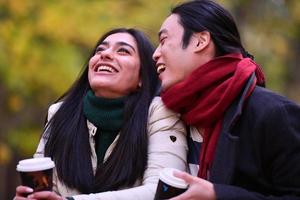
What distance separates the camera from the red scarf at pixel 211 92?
2918mm

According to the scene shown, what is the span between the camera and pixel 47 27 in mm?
7770

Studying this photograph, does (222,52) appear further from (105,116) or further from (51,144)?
(51,144)

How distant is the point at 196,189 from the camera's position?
8.84ft

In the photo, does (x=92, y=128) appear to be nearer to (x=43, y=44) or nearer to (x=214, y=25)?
(x=214, y=25)

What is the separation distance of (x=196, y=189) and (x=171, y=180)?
0.38 ft

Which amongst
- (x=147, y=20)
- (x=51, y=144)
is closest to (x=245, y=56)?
(x=51, y=144)

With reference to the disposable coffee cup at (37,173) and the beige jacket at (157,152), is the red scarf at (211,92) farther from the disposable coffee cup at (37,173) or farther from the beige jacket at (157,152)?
the disposable coffee cup at (37,173)

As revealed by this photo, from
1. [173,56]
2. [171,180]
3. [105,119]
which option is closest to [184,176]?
[171,180]

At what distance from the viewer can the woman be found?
3.23 metres

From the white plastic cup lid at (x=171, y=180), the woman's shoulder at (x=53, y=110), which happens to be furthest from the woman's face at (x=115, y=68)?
the white plastic cup lid at (x=171, y=180)

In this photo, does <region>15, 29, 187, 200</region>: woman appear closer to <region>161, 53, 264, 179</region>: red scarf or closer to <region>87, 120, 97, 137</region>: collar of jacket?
<region>87, 120, 97, 137</region>: collar of jacket

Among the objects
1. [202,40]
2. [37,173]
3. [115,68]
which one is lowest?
[37,173]

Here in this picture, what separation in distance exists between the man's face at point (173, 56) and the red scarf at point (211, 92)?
0.17 ft

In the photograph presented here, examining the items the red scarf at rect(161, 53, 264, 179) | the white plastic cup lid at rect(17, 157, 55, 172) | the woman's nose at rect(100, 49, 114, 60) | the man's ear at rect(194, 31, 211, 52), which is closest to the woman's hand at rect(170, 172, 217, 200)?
the red scarf at rect(161, 53, 264, 179)
